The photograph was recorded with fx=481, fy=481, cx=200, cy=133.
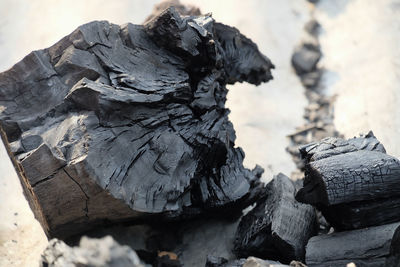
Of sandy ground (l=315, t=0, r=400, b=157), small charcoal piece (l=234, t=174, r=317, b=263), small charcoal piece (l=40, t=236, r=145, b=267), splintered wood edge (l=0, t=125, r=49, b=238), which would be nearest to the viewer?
small charcoal piece (l=40, t=236, r=145, b=267)

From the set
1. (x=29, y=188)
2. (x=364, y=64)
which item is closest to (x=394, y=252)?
(x=29, y=188)

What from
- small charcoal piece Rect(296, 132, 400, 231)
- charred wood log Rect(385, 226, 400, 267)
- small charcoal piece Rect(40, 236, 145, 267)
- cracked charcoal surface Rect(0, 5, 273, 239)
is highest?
cracked charcoal surface Rect(0, 5, 273, 239)

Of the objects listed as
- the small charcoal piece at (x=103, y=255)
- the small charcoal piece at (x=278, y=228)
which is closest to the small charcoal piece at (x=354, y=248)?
the small charcoal piece at (x=278, y=228)

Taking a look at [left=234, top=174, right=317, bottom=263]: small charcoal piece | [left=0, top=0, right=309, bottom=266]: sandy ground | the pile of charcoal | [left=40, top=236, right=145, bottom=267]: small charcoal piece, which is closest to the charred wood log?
the pile of charcoal

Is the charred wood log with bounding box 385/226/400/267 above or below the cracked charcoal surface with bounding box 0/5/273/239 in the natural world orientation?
below

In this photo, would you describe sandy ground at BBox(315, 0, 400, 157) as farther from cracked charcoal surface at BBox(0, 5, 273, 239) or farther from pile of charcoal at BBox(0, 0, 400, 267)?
cracked charcoal surface at BBox(0, 5, 273, 239)

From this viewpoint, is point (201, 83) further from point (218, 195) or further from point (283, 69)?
point (283, 69)

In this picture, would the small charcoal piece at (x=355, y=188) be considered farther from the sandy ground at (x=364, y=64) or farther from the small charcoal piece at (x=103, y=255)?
the sandy ground at (x=364, y=64)

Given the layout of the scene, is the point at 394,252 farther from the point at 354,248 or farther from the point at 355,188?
the point at 355,188
